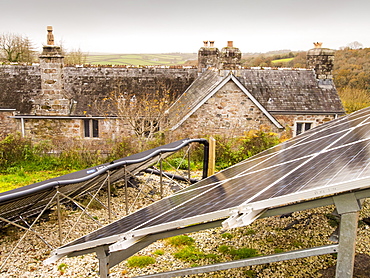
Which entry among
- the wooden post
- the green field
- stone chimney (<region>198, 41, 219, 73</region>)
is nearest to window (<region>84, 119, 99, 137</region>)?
stone chimney (<region>198, 41, 219, 73</region>)

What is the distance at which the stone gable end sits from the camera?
17.8m

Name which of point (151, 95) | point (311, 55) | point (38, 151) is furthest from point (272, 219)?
point (311, 55)

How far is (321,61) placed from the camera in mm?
24969

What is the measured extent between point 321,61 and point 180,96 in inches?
400

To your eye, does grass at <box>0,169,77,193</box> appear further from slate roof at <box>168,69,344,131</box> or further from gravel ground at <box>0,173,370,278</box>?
slate roof at <box>168,69,344,131</box>

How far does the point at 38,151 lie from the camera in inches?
655

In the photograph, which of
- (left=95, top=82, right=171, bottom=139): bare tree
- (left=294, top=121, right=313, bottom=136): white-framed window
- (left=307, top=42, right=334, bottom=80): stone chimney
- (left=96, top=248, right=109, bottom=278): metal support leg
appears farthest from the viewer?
(left=307, top=42, right=334, bottom=80): stone chimney

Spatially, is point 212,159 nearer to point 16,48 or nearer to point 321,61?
point 321,61

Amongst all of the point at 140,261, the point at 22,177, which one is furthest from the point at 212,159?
the point at 22,177

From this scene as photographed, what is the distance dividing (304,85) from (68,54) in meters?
31.0

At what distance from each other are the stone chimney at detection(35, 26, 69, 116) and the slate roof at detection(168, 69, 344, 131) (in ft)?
20.2

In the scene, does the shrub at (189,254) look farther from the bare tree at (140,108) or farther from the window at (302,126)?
the window at (302,126)

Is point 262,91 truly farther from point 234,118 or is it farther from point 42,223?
point 42,223

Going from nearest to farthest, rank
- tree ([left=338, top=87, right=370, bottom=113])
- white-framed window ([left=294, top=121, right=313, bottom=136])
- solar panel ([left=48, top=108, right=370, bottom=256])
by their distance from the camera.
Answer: solar panel ([left=48, top=108, right=370, bottom=256]) → white-framed window ([left=294, top=121, right=313, bottom=136]) → tree ([left=338, top=87, right=370, bottom=113])
